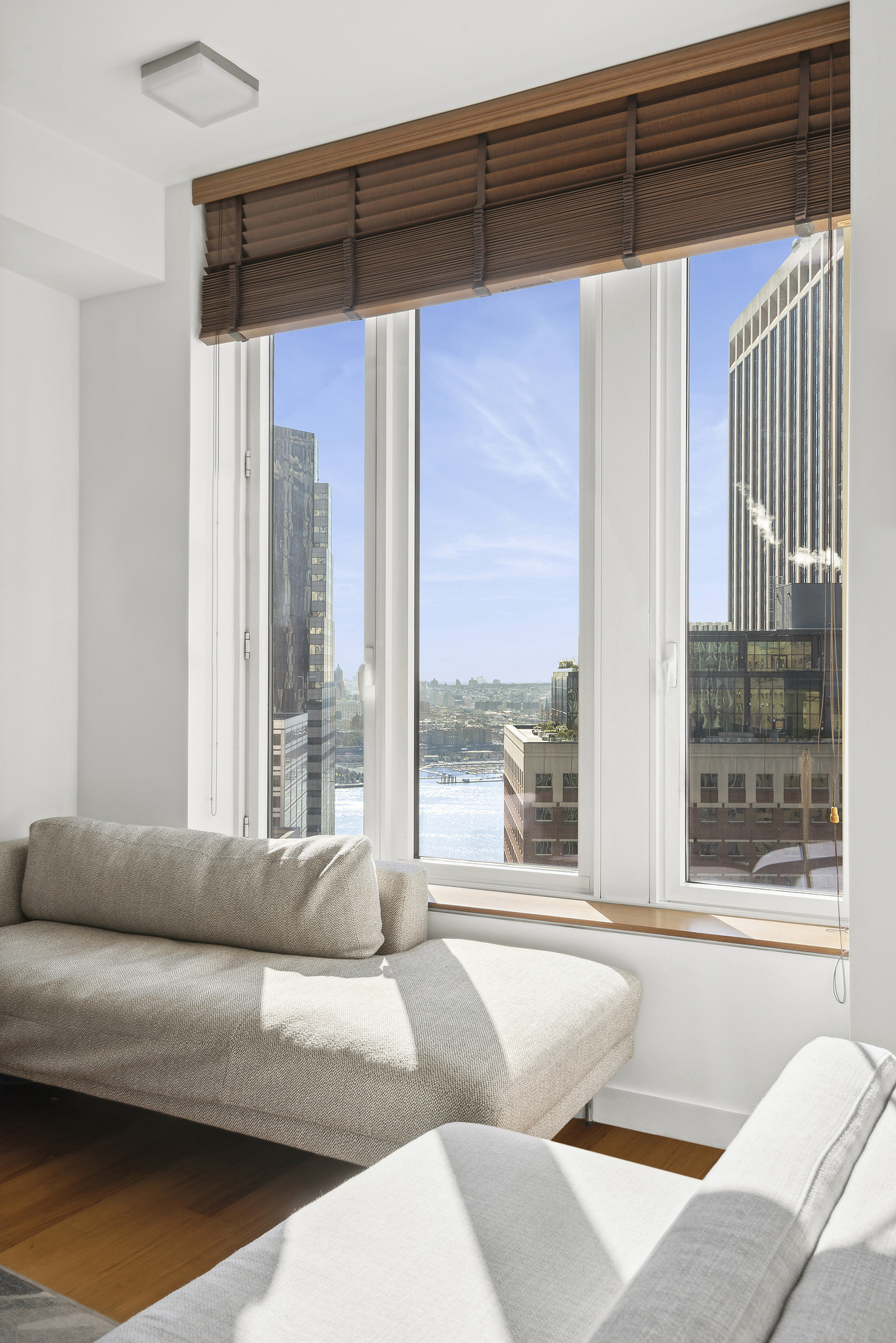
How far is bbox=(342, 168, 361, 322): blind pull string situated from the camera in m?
2.87

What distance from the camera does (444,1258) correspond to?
118 centimetres

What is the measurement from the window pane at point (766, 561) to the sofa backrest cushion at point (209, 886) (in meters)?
0.93

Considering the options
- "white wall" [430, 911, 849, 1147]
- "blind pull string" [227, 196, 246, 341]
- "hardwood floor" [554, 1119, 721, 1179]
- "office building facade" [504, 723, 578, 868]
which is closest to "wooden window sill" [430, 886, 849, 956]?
"white wall" [430, 911, 849, 1147]

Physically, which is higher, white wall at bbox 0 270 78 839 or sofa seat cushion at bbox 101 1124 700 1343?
white wall at bbox 0 270 78 839

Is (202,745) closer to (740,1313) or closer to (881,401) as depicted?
(881,401)

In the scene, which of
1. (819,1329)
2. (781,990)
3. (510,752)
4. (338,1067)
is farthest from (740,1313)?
(510,752)

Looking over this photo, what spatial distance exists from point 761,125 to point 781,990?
2049 mm

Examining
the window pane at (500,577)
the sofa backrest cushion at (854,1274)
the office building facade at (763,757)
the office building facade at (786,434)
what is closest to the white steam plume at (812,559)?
the office building facade at (786,434)

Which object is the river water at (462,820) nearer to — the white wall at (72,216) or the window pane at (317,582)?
the window pane at (317,582)

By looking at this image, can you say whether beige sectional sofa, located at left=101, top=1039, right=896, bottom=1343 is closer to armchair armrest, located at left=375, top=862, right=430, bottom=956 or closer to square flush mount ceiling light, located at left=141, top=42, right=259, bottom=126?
armchair armrest, located at left=375, top=862, right=430, bottom=956

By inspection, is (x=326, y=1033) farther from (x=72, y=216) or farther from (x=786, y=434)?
(x=72, y=216)

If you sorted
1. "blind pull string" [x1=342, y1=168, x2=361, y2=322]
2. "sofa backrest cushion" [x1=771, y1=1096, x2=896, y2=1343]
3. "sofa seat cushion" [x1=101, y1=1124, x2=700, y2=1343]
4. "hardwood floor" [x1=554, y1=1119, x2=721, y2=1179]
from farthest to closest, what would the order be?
"blind pull string" [x1=342, y1=168, x2=361, y2=322] → "hardwood floor" [x1=554, y1=1119, x2=721, y2=1179] → "sofa seat cushion" [x1=101, y1=1124, x2=700, y2=1343] → "sofa backrest cushion" [x1=771, y1=1096, x2=896, y2=1343]

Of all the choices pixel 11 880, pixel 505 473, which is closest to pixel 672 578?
pixel 505 473

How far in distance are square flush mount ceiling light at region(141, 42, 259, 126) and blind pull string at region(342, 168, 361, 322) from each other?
1.21ft
